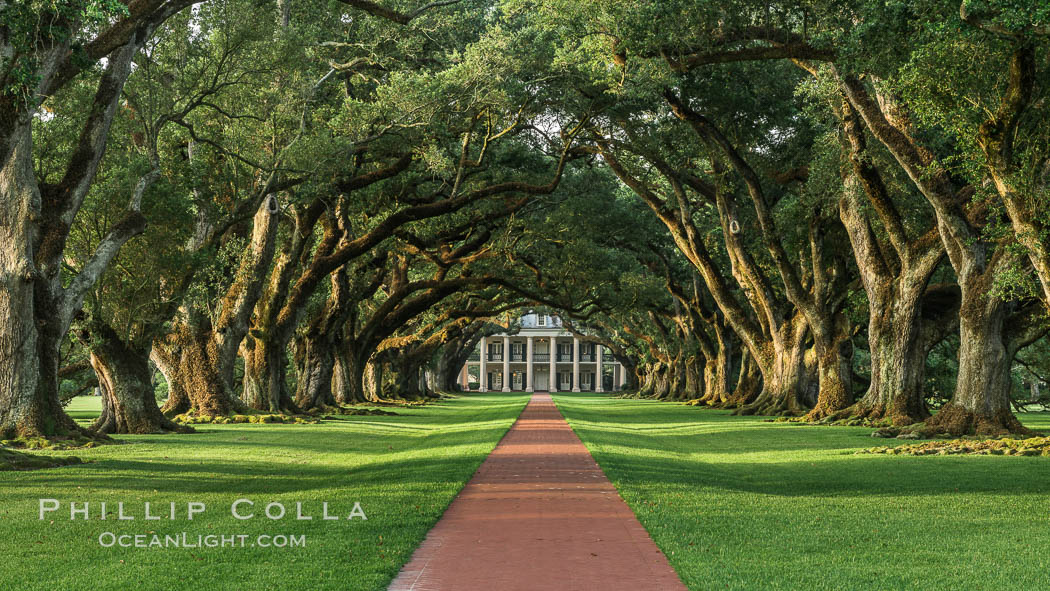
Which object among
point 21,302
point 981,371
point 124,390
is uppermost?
point 21,302

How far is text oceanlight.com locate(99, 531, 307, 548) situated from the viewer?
26.0 feet

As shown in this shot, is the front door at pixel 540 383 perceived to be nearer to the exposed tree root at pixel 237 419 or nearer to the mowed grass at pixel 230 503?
the exposed tree root at pixel 237 419

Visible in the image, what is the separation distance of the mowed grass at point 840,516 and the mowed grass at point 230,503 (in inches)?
92.3

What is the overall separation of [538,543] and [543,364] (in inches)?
4781

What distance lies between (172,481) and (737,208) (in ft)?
76.1

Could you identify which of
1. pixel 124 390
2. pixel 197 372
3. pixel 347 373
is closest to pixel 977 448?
pixel 124 390

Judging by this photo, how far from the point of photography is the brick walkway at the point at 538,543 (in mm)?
6496

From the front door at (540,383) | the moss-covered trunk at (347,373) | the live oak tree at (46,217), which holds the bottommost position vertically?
the front door at (540,383)

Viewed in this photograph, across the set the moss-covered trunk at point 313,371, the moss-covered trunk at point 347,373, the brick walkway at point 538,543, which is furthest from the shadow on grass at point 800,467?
the moss-covered trunk at point 347,373

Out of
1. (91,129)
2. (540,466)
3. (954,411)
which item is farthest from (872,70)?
(91,129)

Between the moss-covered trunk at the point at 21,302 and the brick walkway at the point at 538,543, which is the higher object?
the moss-covered trunk at the point at 21,302

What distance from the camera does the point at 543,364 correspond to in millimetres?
129125

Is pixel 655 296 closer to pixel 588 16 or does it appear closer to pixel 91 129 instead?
pixel 588 16

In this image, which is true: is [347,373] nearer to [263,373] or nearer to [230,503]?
[263,373]
